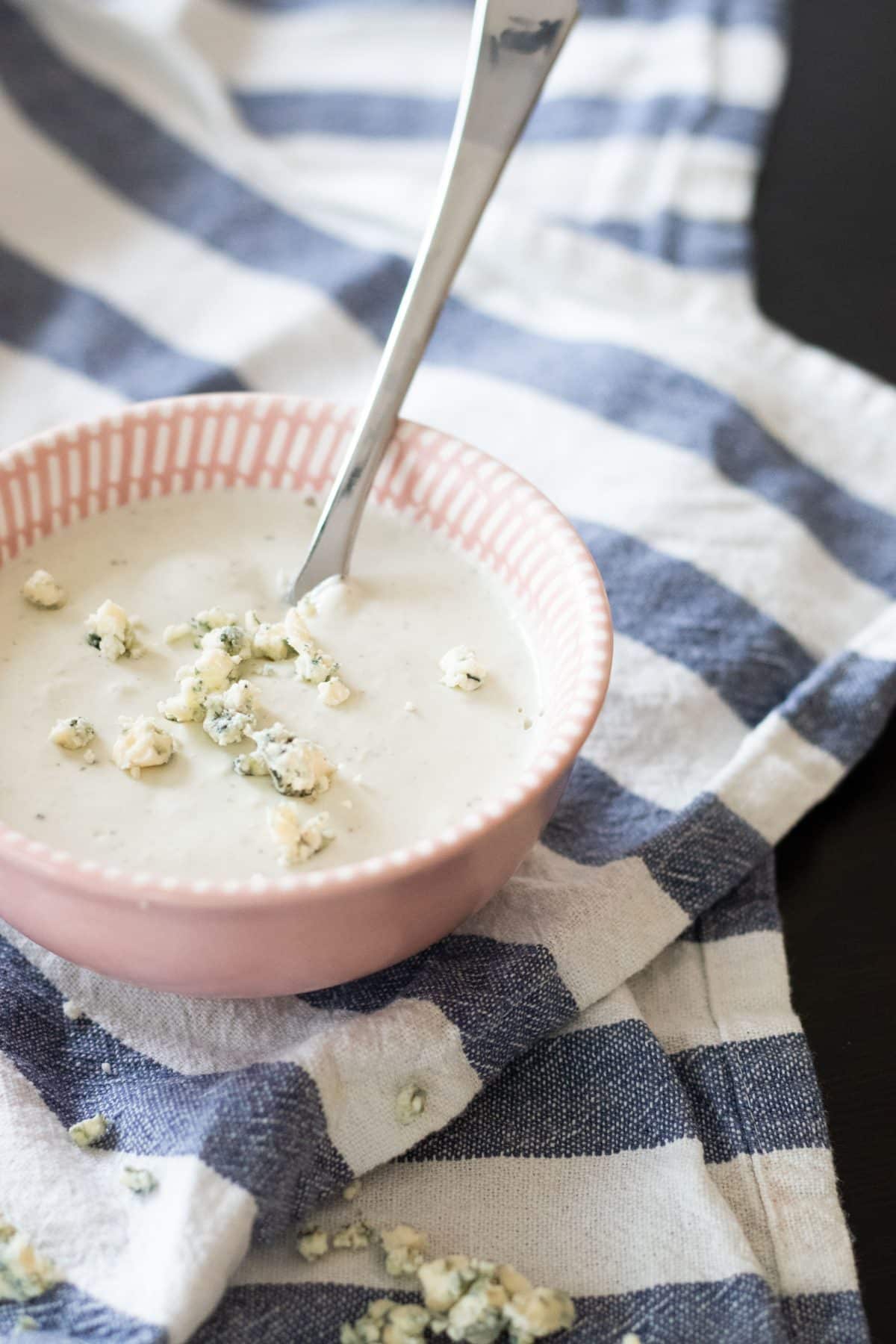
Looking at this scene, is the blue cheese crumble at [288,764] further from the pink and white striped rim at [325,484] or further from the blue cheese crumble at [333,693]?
the pink and white striped rim at [325,484]

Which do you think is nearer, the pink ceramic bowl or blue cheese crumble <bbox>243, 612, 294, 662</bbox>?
the pink ceramic bowl

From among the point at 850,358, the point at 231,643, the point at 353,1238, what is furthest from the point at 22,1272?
the point at 850,358

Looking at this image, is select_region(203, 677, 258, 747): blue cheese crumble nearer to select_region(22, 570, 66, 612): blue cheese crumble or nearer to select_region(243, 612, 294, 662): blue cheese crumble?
select_region(243, 612, 294, 662): blue cheese crumble

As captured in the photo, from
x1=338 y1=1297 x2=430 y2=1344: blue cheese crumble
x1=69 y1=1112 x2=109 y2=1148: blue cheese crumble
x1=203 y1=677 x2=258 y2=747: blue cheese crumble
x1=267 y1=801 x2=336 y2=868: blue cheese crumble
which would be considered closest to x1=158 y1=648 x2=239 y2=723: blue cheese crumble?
x1=203 y1=677 x2=258 y2=747: blue cheese crumble

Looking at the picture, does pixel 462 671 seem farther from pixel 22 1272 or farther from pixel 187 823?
pixel 22 1272

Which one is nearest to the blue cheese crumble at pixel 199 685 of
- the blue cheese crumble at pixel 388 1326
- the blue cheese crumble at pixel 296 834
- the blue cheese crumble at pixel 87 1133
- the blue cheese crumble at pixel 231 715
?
the blue cheese crumble at pixel 231 715

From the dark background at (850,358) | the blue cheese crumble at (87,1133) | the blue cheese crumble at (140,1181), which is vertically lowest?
the blue cheese crumble at (87,1133)
